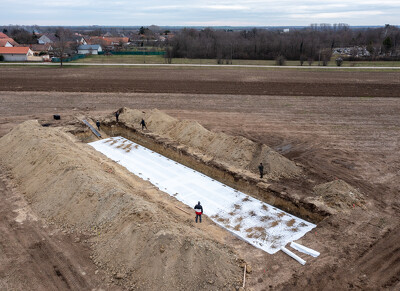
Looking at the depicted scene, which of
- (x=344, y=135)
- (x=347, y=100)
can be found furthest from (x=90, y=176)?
(x=347, y=100)

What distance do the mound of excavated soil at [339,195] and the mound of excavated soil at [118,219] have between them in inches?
217

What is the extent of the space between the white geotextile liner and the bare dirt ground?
0.74 m

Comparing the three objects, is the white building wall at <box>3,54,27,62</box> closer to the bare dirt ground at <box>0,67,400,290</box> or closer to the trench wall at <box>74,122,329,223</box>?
the bare dirt ground at <box>0,67,400,290</box>

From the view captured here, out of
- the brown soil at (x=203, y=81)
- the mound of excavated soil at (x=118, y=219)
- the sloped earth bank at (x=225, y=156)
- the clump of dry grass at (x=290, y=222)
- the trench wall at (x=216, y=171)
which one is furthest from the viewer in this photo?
the brown soil at (x=203, y=81)

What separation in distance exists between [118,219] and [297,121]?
1793cm

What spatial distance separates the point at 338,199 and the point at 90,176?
10902mm

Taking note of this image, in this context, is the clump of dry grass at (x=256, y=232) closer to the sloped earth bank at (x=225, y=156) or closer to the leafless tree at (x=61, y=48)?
the sloped earth bank at (x=225, y=156)

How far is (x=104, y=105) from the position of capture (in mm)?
A: 29969

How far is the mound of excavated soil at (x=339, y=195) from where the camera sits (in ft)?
43.2

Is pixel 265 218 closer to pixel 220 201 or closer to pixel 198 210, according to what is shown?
pixel 220 201

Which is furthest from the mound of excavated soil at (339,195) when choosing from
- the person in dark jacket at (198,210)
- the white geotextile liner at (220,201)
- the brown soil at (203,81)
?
the brown soil at (203,81)

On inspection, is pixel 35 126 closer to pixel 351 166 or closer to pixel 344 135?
pixel 351 166

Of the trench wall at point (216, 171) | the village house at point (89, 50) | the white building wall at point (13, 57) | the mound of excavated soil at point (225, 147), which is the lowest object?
the trench wall at point (216, 171)

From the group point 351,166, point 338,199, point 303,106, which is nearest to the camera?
point 338,199
